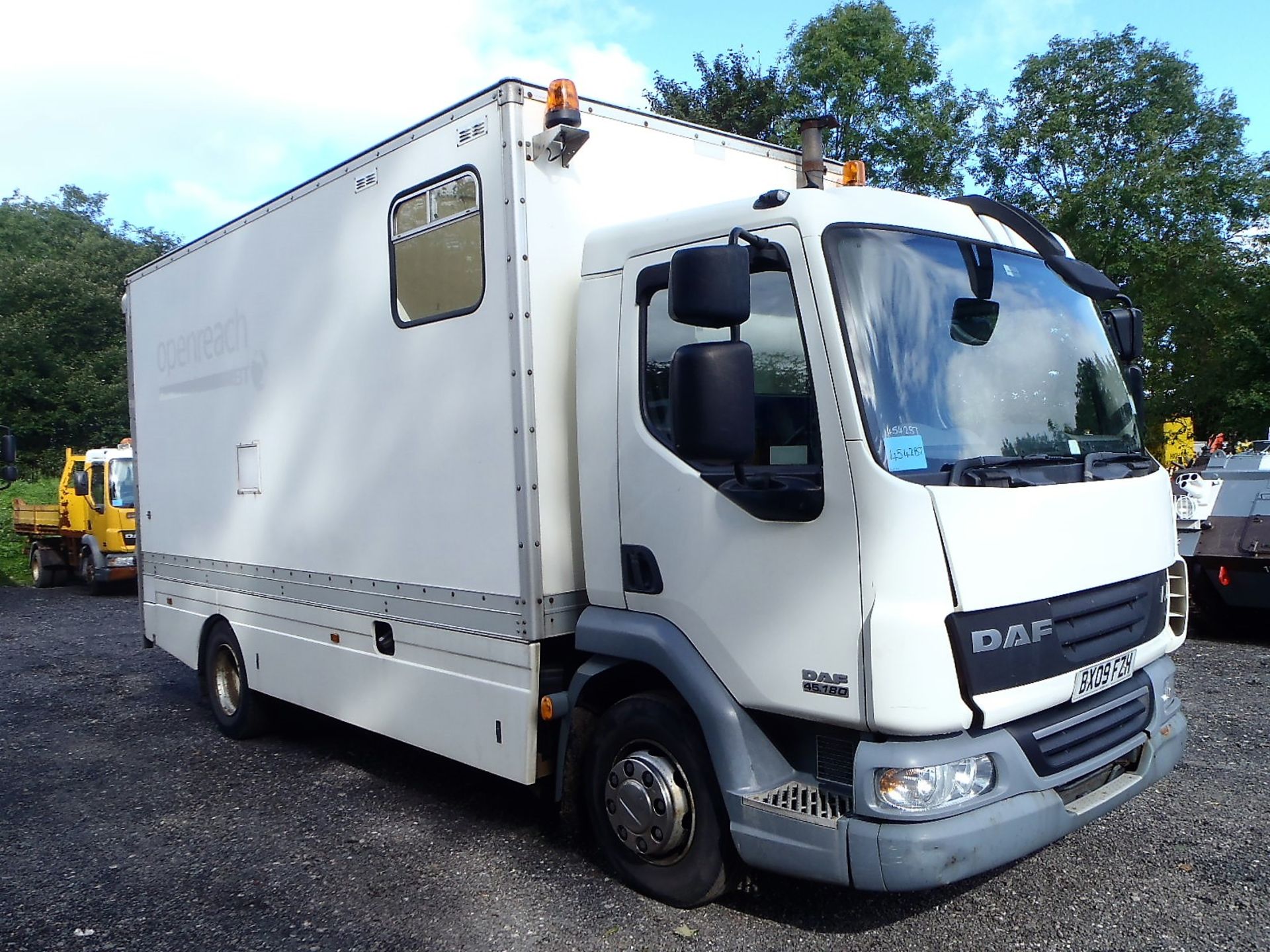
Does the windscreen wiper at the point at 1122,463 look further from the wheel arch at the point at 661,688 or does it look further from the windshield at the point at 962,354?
the wheel arch at the point at 661,688

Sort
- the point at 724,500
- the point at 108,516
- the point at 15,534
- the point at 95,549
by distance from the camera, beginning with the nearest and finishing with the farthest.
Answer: the point at 724,500 → the point at 108,516 → the point at 95,549 → the point at 15,534

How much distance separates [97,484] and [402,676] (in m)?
A: 13.9

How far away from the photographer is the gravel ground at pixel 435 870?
3.92m

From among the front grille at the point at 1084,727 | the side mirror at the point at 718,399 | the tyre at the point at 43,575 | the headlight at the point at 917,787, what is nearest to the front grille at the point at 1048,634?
the front grille at the point at 1084,727

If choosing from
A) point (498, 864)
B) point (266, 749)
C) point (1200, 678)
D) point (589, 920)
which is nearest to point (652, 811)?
point (589, 920)

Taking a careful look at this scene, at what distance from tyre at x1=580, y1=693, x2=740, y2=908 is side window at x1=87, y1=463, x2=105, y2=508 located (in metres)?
14.9

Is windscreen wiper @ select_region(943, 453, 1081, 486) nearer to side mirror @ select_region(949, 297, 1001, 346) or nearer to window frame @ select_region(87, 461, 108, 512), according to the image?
side mirror @ select_region(949, 297, 1001, 346)

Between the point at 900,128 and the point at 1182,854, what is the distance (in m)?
15.3

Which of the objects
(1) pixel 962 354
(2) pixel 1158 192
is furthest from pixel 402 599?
(2) pixel 1158 192

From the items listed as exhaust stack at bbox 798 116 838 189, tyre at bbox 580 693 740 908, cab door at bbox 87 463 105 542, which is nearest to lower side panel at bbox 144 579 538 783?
tyre at bbox 580 693 740 908

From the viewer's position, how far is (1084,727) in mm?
3705

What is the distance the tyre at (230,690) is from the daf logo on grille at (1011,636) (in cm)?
482

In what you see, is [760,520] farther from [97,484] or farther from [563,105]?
[97,484]

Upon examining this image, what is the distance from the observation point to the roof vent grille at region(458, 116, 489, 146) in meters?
4.41
